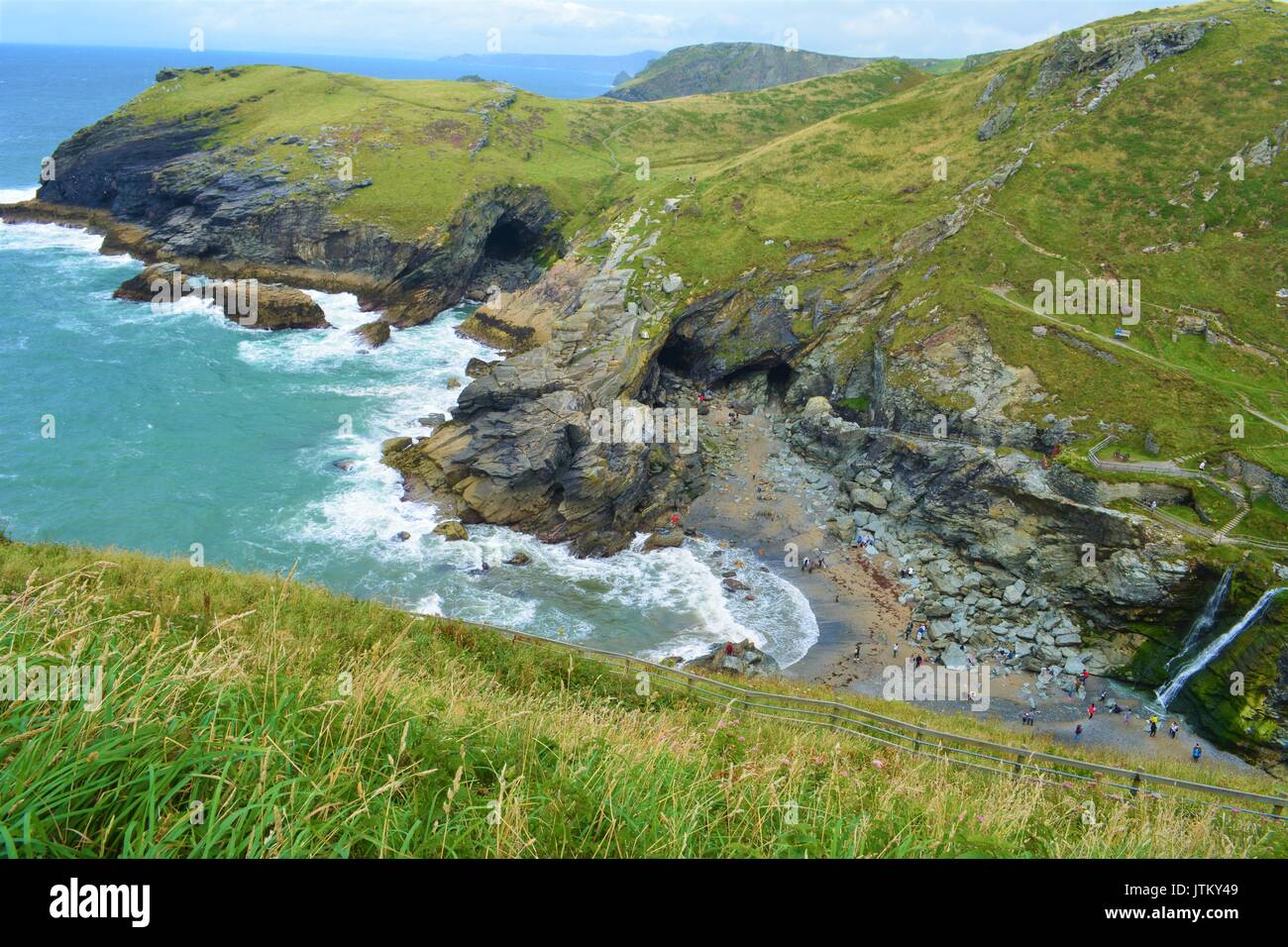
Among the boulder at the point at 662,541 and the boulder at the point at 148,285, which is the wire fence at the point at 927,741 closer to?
the boulder at the point at 662,541

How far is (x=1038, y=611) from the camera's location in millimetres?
32375

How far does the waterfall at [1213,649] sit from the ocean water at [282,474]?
1452 centimetres

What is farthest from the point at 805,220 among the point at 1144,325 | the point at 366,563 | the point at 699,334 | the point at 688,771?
the point at 688,771

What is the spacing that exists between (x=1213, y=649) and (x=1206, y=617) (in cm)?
194

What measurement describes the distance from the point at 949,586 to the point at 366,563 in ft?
96.0

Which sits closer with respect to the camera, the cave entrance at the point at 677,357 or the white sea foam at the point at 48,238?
the cave entrance at the point at 677,357

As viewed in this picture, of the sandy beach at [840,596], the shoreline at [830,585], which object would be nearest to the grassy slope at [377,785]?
the sandy beach at [840,596]

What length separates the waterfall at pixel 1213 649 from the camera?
26.8 metres

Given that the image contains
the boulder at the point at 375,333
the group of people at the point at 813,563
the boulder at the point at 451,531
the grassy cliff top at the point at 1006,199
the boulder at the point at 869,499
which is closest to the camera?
the boulder at the point at 451,531

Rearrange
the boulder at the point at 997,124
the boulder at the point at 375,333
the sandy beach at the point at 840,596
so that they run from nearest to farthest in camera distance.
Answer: the sandy beach at the point at 840,596 → the boulder at the point at 375,333 → the boulder at the point at 997,124

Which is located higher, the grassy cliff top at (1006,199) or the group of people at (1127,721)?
the grassy cliff top at (1006,199)

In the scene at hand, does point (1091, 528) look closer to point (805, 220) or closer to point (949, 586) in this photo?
point (949, 586)

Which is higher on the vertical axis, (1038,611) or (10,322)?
(10,322)
